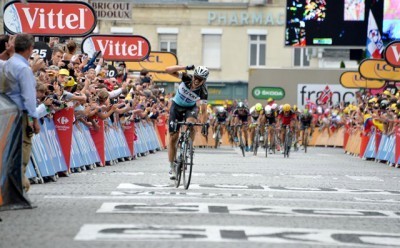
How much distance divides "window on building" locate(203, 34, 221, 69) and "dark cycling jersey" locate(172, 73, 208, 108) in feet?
185

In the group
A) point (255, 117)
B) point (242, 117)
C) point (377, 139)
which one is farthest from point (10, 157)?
point (255, 117)

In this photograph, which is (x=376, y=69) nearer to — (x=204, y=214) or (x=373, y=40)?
(x=373, y=40)

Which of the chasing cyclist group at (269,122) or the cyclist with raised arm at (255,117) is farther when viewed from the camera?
the cyclist with raised arm at (255,117)

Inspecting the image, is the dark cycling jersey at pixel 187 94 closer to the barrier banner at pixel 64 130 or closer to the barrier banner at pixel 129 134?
the barrier banner at pixel 64 130

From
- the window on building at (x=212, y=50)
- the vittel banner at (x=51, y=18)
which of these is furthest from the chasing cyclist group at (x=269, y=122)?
the window on building at (x=212, y=50)

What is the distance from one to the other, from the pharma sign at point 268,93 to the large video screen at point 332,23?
13309 mm

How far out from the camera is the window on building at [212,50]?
7569 cm

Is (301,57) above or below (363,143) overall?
above

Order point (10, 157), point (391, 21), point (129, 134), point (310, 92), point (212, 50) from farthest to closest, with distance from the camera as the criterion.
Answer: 1. point (212, 50)
2. point (310, 92)
3. point (391, 21)
4. point (129, 134)
5. point (10, 157)

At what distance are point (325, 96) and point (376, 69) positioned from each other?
22.6m

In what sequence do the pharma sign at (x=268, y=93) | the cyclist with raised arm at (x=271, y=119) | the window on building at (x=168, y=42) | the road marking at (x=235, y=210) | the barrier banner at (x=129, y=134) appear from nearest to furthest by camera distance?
the road marking at (x=235, y=210) → the barrier banner at (x=129, y=134) → the cyclist with raised arm at (x=271, y=119) → the pharma sign at (x=268, y=93) → the window on building at (x=168, y=42)

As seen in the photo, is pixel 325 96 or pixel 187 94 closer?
pixel 187 94

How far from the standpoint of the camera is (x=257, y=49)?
75.4 meters

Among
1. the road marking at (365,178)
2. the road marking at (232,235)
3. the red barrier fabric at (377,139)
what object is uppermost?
the road marking at (232,235)
